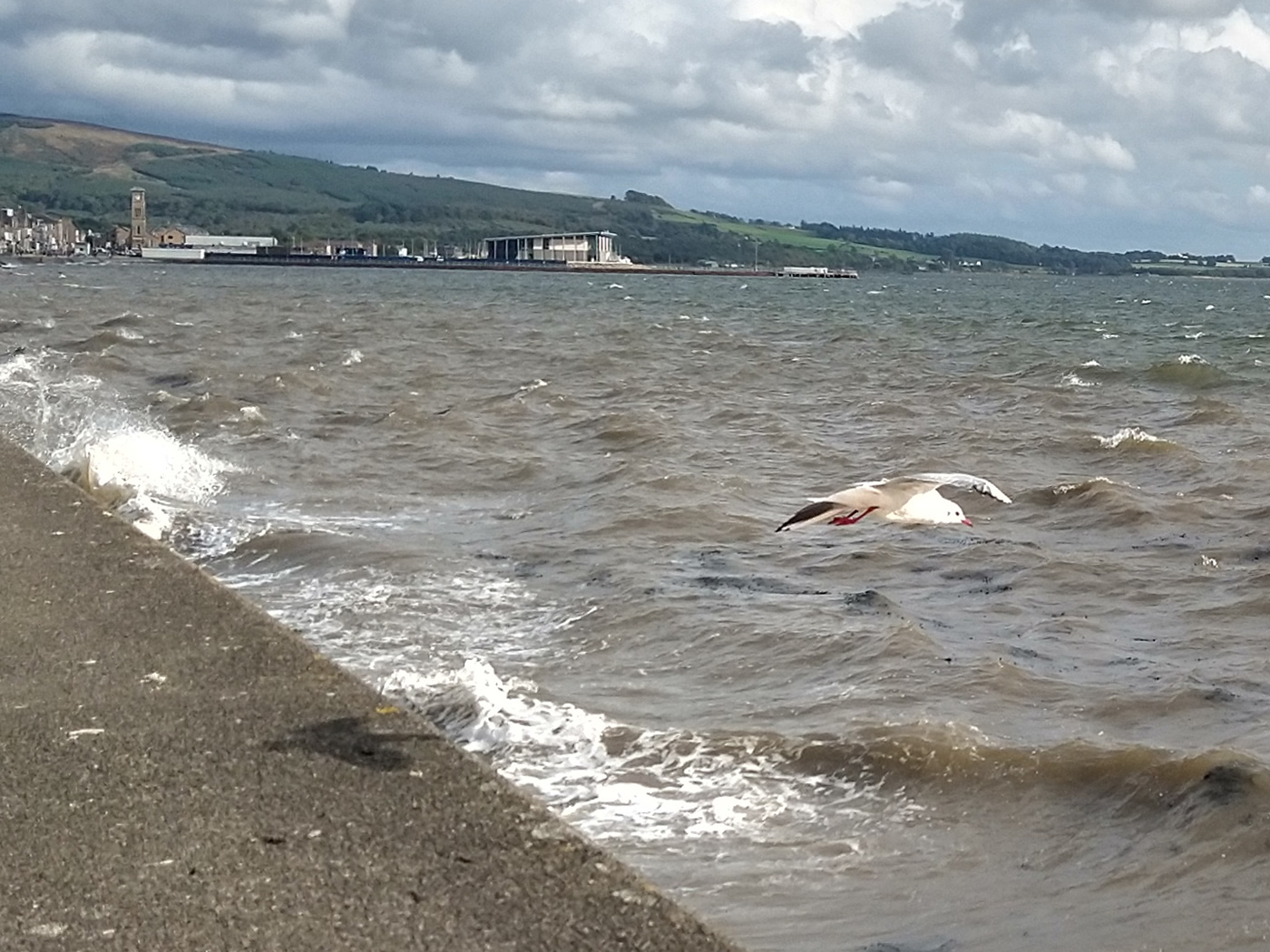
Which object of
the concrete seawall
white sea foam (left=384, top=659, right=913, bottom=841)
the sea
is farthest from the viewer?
white sea foam (left=384, top=659, right=913, bottom=841)

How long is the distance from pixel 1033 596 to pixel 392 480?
8377mm

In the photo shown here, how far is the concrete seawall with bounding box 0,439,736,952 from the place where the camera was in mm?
4734

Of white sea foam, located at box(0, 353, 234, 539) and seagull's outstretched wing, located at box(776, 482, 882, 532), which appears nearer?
seagull's outstretched wing, located at box(776, 482, 882, 532)

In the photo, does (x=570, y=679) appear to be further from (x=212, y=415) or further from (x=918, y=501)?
(x=212, y=415)

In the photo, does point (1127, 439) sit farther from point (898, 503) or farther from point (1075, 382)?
point (898, 503)

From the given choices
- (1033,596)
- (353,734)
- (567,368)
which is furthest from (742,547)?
(567,368)

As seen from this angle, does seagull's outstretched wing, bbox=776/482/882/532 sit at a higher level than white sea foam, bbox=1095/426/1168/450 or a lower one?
higher

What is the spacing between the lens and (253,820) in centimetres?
547

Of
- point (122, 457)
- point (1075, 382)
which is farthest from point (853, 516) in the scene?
point (1075, 382)

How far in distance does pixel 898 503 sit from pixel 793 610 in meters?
4.08

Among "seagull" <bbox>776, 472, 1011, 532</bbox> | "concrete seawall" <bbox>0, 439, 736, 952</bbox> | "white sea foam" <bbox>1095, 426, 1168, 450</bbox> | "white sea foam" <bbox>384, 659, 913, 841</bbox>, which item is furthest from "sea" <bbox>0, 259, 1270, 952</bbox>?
"seagull" <bbox>776, 472, 1011, 532</bbox>

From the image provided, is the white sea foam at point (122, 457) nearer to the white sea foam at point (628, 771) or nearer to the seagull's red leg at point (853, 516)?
the white sea foam at point (628, 771)

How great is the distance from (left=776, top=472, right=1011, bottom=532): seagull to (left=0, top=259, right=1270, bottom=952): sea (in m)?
1.32

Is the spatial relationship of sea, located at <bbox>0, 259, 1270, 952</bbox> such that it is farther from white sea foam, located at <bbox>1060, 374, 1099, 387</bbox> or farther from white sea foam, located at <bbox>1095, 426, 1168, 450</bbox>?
white sea foam, located at <bbox>1060, 374, 1099, 387</bbox>
